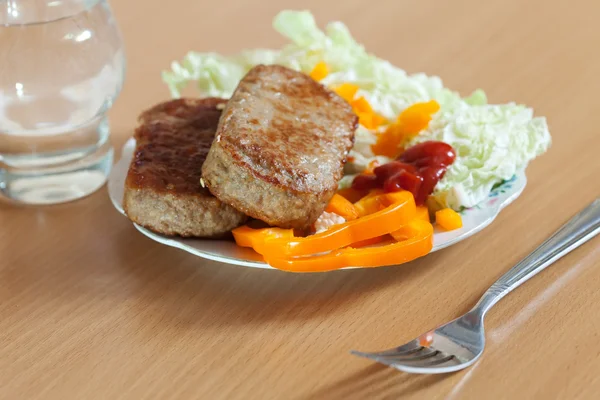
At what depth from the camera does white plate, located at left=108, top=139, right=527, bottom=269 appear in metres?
2.15

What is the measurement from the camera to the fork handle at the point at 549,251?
83.1 inches

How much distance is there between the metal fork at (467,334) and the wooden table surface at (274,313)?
0.04 metres

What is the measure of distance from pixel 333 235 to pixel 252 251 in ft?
0.70

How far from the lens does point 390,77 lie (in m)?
3.01

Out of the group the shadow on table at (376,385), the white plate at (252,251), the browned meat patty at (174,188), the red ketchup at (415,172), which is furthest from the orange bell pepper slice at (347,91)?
the shadow on table at (376,385)

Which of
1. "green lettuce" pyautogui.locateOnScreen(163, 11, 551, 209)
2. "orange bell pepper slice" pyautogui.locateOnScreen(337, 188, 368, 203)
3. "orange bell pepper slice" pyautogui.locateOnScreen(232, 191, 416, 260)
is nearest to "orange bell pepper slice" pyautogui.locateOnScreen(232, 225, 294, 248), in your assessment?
"orange bell pepper slice" pyautogui.locateOnScreen(232, 191, 416, 260)

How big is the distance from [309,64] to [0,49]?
3.68 ft

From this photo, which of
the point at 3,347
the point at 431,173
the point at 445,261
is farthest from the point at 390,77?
the point at 3,347

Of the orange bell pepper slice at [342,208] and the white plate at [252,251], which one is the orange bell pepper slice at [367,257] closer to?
the white plate at [252,251]

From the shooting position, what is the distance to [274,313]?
7.00 feet

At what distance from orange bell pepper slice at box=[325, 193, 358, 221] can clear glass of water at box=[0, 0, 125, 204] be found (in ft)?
2.72

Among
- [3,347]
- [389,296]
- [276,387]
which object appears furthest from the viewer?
[389,296]

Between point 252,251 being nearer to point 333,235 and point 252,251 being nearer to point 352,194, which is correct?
point 333,235

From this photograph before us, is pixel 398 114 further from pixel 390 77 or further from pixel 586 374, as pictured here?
pixel 586 374
